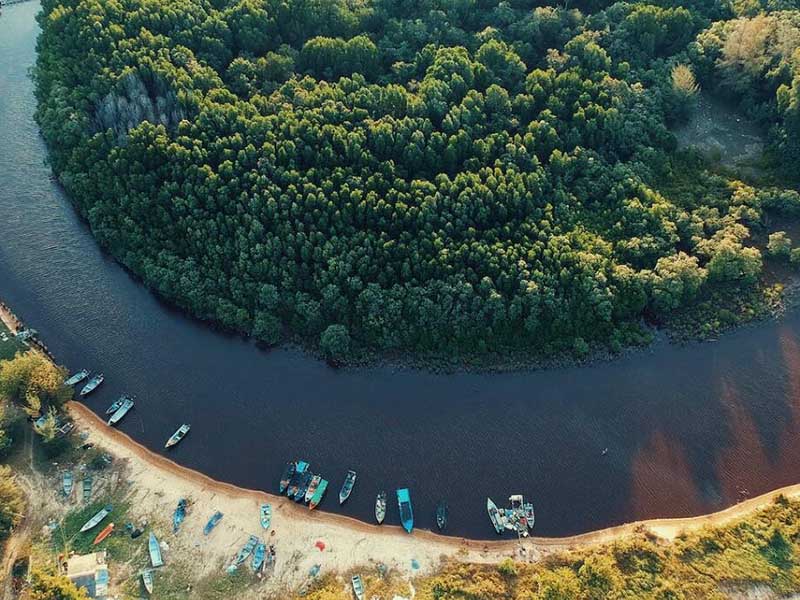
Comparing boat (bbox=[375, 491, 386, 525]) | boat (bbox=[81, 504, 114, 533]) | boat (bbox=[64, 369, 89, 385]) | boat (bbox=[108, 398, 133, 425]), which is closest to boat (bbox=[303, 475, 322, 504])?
boat (bbox=[375, 491, 386, 525])

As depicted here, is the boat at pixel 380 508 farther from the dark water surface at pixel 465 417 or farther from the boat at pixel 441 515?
the boat at pixel 441 515

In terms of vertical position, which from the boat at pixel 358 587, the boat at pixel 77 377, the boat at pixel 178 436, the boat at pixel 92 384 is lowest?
the boat at pixel 358 587

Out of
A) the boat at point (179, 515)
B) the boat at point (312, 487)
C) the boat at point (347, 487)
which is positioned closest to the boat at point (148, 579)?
the boat at point (179, 515)

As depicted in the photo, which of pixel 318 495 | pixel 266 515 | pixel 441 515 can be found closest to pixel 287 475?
pixel 318 495

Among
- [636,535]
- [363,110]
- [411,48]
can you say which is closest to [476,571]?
[636,535]

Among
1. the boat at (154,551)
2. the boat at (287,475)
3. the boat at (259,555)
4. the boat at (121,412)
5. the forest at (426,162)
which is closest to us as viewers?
the boat at (154,551)

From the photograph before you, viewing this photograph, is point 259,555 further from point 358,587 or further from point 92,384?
point 92,384

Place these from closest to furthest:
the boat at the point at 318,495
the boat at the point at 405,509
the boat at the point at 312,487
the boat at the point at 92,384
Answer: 1. the boat at the point at 405,509
2. the boat at the point at 318,495
3. the boat at the point at 312,487
4. the boat at the point at 92,384
